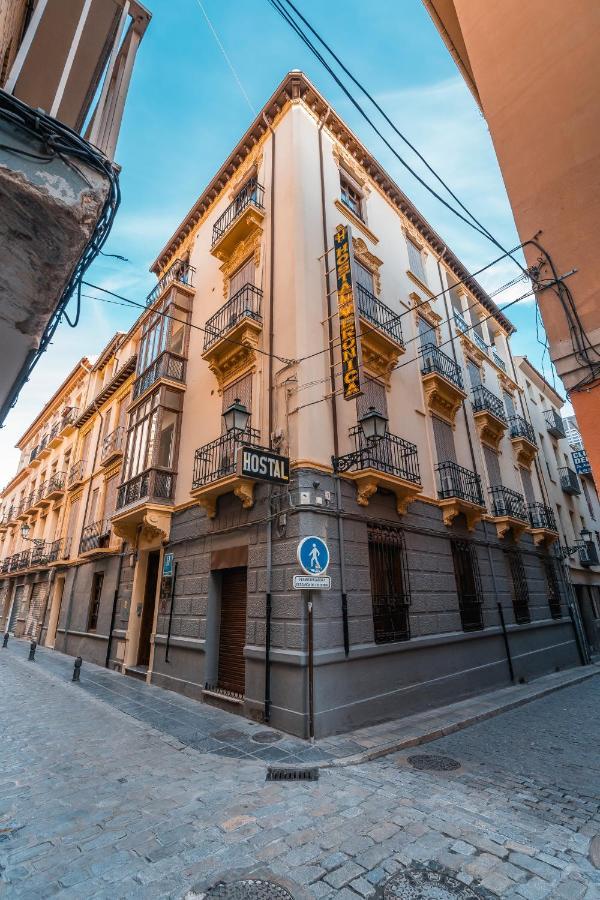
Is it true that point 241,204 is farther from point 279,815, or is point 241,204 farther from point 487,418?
point 279,815

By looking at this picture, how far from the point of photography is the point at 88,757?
564 cm

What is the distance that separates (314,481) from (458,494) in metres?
5.36

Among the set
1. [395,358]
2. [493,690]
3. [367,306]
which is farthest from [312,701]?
[367,306]

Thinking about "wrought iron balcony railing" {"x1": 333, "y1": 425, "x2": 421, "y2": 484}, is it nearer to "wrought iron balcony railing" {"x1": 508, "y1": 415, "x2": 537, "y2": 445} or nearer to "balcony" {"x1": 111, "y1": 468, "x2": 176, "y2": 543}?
"balcony" {"x1": 111, "y1": 468, "x2": 176, "y2": 543}

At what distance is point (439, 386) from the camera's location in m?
12.5

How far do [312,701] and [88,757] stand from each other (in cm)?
333

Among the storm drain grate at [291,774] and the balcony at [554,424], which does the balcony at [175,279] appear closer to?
the storm drain grate at [291,774]

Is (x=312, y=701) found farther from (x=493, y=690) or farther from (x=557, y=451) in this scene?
(x=557, y=451)

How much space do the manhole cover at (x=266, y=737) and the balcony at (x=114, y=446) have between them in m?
11.9

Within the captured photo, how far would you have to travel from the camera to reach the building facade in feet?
25.7

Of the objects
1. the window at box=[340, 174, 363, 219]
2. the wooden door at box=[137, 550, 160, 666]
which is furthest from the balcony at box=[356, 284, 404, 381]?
the wooden door at box=[137, 550, 160, 666]

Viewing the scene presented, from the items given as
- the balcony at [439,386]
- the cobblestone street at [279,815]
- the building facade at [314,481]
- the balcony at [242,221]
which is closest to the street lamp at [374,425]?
the building facade at [314,481]

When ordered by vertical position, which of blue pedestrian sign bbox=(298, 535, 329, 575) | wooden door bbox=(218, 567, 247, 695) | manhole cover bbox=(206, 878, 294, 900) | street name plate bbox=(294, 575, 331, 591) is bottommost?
manhole cover bbox=(206, 878, 294, 900)

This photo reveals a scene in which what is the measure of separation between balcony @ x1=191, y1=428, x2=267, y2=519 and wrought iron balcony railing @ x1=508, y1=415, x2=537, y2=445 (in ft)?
43.3
